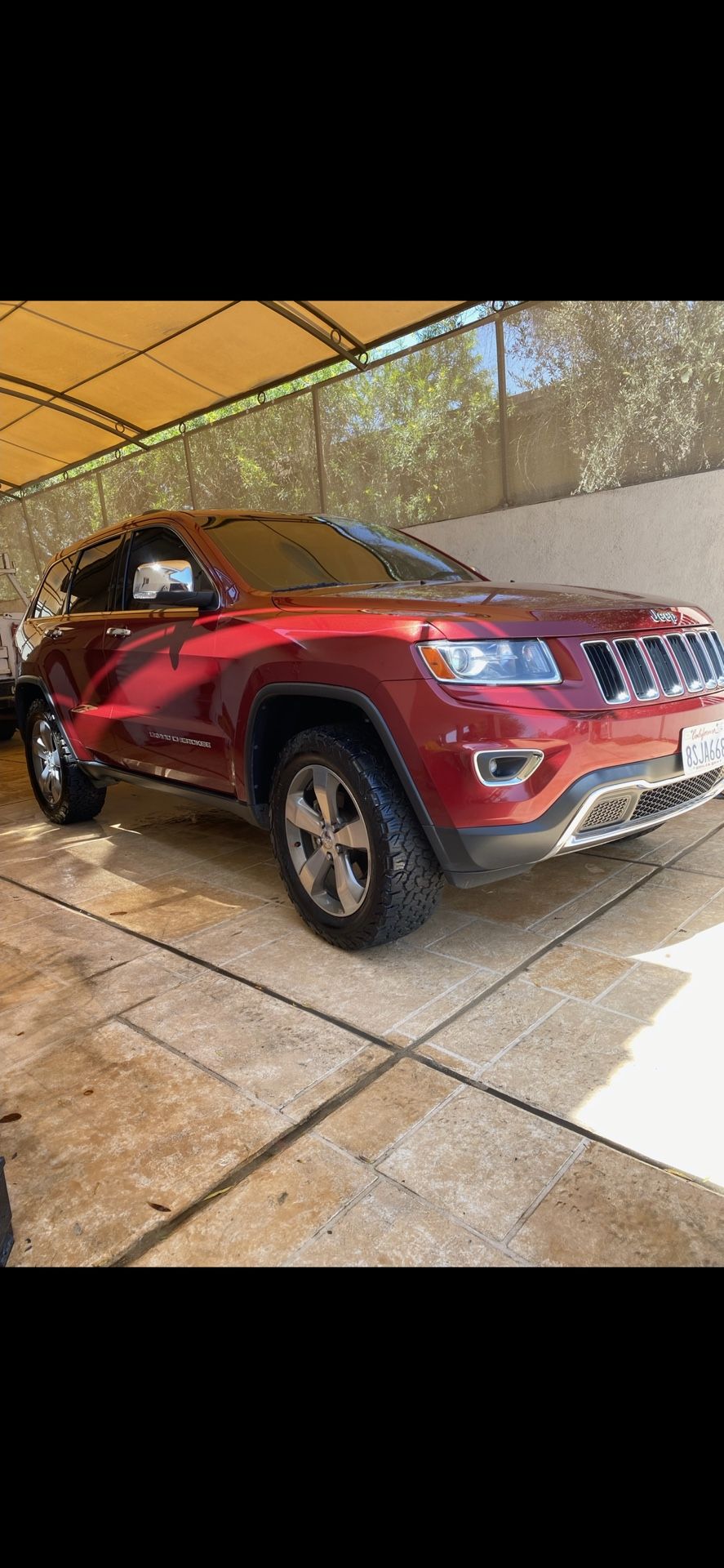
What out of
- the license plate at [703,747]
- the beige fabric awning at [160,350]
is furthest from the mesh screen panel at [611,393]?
the license plate at [703,747]

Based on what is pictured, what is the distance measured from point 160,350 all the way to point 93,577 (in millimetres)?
3263

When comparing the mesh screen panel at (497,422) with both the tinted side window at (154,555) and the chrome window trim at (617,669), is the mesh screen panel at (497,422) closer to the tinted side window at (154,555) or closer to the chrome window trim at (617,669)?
the tinted side window at (154,555)

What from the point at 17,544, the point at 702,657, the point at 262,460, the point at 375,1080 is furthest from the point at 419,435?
the point at 17,544

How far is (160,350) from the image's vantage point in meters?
6.52

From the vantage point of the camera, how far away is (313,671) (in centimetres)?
259

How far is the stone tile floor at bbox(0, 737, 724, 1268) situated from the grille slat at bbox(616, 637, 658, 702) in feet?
2.85

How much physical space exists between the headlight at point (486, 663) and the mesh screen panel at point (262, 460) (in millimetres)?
5839

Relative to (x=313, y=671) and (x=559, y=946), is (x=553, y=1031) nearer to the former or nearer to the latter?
(x=559, y=946)

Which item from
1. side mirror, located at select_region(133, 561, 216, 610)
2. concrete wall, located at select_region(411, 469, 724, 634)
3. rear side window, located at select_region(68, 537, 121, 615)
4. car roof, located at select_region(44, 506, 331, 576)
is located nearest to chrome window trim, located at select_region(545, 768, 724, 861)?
side mirror, located at select_region(133, 561, 216, 610)

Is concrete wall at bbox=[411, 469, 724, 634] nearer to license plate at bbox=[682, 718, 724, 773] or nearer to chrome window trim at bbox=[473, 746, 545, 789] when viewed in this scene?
license plate at bbox=[682, 718, 724, 773]

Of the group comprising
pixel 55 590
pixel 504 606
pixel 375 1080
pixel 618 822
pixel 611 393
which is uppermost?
pixel 611 393

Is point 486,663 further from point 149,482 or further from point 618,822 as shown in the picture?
point 149,482
